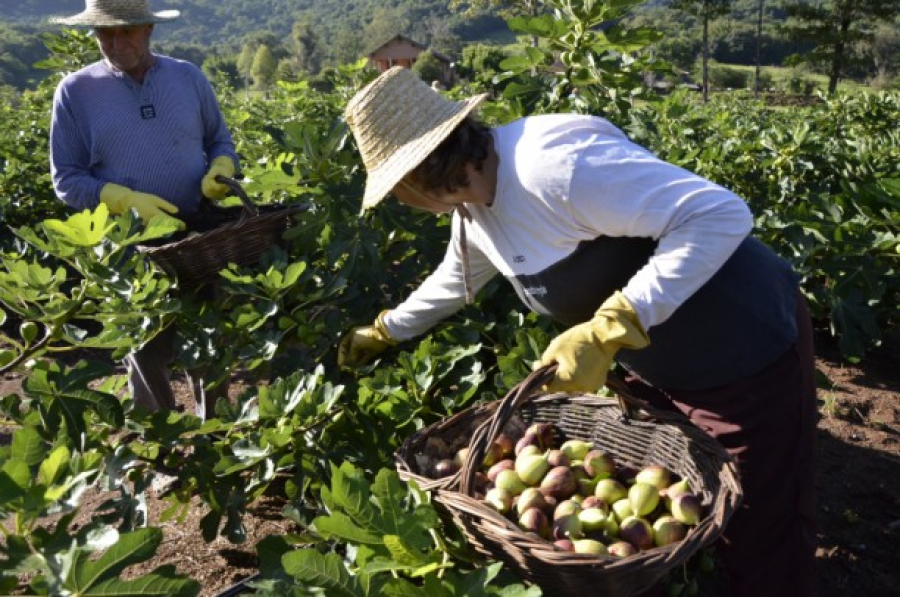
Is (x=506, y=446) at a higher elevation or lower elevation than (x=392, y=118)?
lower

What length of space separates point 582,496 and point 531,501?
182 millimetres

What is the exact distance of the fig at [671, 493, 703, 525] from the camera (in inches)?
60.6

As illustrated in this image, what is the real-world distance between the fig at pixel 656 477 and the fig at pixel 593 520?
0.52 ft

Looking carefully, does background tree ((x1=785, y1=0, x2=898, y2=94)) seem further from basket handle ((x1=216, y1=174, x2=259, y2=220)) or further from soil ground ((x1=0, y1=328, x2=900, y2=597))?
basket handle ((x1=216, y1=174, x2=259, y2=220))

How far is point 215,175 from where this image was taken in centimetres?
300

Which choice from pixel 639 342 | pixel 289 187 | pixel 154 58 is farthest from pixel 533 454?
pixel 154 58

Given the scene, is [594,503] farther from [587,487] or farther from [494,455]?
[494,455]

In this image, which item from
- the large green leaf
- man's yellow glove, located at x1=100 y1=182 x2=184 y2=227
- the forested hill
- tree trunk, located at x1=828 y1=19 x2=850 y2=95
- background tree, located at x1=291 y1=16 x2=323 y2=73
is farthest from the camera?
the forested hill

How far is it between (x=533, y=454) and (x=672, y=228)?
57 centimetres

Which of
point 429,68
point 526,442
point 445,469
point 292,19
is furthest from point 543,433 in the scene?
point 292,19

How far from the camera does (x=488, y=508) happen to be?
141cm

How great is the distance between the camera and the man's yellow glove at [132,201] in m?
2.84

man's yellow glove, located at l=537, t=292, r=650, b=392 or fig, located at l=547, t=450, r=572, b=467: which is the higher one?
man's yellow glove, located at l=537, t=292, r=650, b=392

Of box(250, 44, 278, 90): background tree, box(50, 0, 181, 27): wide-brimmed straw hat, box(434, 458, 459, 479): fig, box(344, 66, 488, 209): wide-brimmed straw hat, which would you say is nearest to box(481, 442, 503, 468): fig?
box(434, 458, 459, 479): fig
